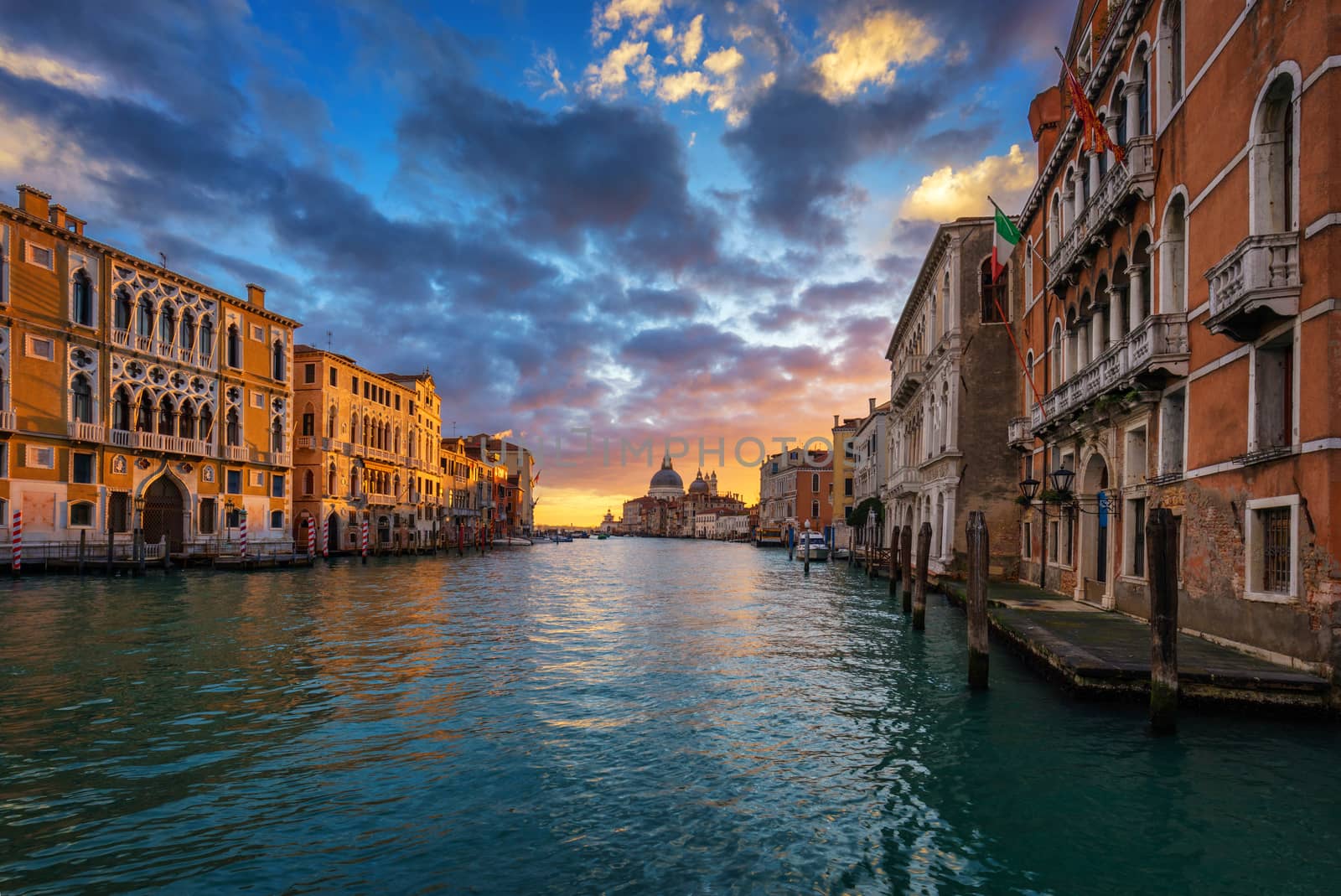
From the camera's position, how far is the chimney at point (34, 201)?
26.7 metres

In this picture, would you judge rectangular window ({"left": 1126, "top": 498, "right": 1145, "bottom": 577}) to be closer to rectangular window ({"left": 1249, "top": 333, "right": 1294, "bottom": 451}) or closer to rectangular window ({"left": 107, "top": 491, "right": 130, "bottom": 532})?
rectangular window ({"left": 1249, "top": 333, "right": 1294, "bottom": 451})

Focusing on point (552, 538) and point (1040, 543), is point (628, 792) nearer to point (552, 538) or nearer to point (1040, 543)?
point (1040, 543)

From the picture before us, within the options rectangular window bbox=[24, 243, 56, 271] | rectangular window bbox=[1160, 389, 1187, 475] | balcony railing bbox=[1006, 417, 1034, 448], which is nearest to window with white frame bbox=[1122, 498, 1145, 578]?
rectangular window bbox=[1160, 389, 1187, 475]

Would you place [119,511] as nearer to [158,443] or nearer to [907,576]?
[158,443]

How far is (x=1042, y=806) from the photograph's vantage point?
6.62 metres

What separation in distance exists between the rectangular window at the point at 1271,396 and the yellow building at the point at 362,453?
41.2m

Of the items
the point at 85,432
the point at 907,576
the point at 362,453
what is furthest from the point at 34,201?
the point at 907,576

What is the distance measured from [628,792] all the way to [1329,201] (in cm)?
904

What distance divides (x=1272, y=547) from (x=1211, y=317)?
2.83 m

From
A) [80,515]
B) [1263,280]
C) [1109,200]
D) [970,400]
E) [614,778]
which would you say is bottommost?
[614,778]

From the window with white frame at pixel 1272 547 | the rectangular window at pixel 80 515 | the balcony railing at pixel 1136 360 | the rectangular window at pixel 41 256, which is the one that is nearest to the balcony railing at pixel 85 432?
the rectangular window at pixel 80 515

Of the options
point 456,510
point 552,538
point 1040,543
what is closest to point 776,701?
point 1040,543

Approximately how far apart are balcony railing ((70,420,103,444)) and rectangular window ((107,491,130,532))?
2.41m

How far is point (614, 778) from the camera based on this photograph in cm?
733
